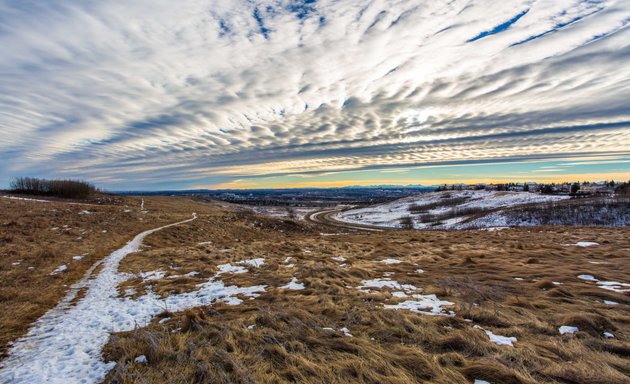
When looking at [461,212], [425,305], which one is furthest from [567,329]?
[461,212]

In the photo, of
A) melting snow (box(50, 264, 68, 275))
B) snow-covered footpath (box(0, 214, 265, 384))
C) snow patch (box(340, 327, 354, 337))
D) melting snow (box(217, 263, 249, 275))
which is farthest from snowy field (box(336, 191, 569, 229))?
melting snow (box(50, 264, 68, 275))

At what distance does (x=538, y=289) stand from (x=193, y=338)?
30.7ft

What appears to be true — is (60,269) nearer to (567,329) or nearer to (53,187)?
(567,329)

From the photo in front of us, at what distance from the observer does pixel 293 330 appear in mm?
5656

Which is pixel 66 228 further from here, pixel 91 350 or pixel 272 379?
pixel 272 379

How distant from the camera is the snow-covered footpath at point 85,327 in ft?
16.0

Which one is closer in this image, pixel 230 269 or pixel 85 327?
pixel 85 327

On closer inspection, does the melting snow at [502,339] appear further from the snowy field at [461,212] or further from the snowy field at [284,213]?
the snowy field at [284,213]

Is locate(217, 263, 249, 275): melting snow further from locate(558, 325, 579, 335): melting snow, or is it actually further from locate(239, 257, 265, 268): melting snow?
locate(558, 325, 579, 335): melting snow

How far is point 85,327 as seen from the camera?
6.82 metres

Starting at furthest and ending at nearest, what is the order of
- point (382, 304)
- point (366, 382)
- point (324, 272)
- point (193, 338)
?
point (324, 272)
point (382, 304)
point (193, 338)
point (366, 382)

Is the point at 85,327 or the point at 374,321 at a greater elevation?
the point at 374,321

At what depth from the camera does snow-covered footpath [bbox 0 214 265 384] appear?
4.88 meters

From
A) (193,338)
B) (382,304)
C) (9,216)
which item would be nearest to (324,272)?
(382,304)
